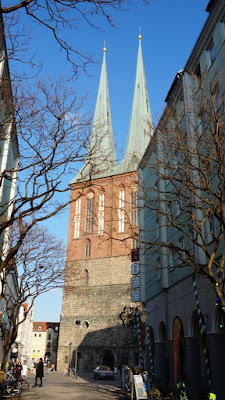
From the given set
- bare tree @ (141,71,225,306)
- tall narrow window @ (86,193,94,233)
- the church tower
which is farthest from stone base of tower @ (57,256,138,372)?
bare tree @ (141,71,225,306)

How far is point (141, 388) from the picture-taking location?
1305 centimetres

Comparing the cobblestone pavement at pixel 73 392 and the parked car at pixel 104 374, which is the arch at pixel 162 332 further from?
the parked car at pixel 104 374

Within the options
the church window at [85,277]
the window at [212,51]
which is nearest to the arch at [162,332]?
the window at [212,51]

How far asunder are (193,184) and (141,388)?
25.0 feet

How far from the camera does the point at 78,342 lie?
155 ft

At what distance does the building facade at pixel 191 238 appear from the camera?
12.6 m

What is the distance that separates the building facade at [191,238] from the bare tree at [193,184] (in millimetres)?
57

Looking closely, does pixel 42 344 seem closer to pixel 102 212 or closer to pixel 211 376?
pixel 102 212

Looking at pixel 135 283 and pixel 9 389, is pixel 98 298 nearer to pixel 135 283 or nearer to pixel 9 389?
pixel 135 283

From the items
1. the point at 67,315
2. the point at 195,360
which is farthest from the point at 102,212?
the point at 195,360

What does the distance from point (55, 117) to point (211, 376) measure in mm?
10634

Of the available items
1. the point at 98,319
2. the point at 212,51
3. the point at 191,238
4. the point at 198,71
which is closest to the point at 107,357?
the point at 98,319

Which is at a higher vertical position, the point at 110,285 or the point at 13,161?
the point at 13,161

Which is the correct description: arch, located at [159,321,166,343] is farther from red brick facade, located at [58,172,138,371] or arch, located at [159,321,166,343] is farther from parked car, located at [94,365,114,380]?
red brick facade, located at [58,172,138,371]
